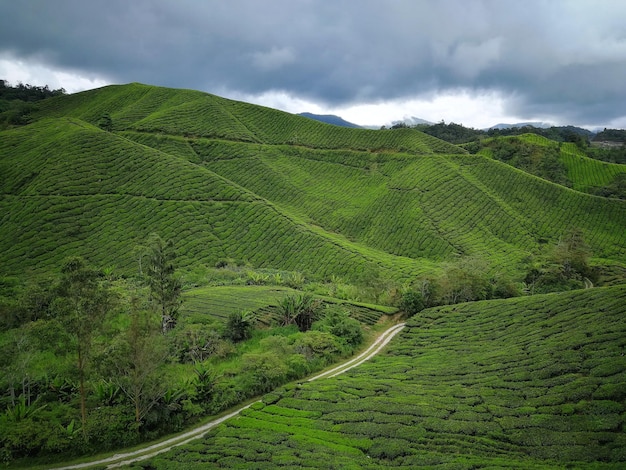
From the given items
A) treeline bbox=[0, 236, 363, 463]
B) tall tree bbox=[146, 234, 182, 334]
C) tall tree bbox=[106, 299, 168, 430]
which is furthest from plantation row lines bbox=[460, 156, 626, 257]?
tall tree bbox=[106, 299, 168, 430]

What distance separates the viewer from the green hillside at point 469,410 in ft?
62.5

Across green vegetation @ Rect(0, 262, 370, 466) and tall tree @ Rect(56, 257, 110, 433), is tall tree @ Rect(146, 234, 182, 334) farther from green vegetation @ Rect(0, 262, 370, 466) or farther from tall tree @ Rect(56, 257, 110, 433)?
tall tree @ Rect(56, 257, 110, 433)

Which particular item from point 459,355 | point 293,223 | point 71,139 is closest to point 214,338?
point 459,355

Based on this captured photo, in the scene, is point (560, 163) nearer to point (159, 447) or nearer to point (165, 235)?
point (165, 235)

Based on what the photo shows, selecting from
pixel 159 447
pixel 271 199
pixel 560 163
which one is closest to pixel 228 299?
pixel 159 447

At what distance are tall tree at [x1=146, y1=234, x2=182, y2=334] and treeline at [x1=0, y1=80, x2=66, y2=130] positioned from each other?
112 metres

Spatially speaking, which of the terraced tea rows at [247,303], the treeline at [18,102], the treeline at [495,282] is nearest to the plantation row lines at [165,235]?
the treeline at [495,282]

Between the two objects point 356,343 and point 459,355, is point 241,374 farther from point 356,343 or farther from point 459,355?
point 459,355

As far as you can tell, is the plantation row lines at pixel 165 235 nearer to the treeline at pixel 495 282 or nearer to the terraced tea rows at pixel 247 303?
the treeline at pixel 495 282

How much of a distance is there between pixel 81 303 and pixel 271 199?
71546 mm

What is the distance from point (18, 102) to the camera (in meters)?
136

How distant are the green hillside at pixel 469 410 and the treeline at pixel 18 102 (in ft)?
432

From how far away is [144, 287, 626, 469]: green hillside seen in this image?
62.5 ft

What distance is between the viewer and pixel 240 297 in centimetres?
4816
